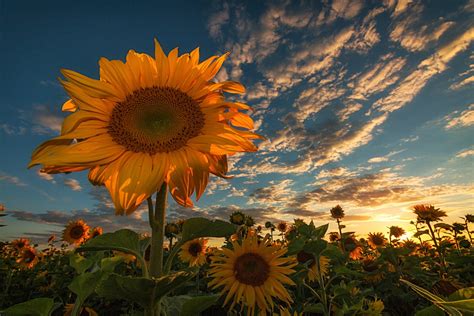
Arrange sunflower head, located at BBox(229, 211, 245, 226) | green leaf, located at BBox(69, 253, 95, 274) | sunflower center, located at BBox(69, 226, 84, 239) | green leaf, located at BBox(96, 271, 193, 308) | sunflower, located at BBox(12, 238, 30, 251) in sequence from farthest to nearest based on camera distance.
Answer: sunflower, located at BBox(12, 238, 30, 251) < sunflower center, located at BBox(69, 226, 84, 239) < sunflower head, located at BBox(229, 211, 245, 226) < green leaf, located at BBox(69, 253, 95, 274) < green leaf, located at BBox(96, 271, 193, 308)

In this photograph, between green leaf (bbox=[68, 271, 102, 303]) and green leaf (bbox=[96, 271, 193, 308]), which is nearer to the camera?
green leaf (bbox=[96, 271, 193, 308])

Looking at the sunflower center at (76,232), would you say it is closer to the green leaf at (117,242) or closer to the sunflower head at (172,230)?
the sunflower head at (172,230)

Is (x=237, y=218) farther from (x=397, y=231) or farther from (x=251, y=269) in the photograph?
(x=397, y=231)

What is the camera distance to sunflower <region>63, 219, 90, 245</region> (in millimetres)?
9172

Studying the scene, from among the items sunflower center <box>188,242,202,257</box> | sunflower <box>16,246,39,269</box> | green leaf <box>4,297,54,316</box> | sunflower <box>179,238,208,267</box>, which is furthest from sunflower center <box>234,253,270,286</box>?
sunflower <box>16,246,39,269</box>

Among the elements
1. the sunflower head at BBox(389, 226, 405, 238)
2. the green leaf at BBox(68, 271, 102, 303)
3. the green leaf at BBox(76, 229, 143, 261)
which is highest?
the sunflower head at BBox(389, 226, 405, 238)

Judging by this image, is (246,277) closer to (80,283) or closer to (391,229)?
(80,283)

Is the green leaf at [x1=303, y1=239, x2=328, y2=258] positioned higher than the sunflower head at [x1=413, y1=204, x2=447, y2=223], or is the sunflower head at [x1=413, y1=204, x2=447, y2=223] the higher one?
the sunflower head at [x1=413, y1=204, x2=447, y2=223]

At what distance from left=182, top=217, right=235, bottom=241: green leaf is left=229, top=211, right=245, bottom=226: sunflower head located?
4.55m

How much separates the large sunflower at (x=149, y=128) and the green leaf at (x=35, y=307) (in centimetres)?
75

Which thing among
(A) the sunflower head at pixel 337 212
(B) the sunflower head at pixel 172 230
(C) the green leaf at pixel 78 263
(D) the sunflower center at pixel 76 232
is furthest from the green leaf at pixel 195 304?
(D) the sunflower center at pixel 76 232

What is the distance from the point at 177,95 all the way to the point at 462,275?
7.13 metres

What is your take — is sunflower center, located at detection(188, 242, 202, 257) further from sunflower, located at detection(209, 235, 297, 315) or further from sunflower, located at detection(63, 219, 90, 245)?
sunflower, located at detection(63, 219, 90, 245)

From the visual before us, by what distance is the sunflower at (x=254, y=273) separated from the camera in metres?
3.54
